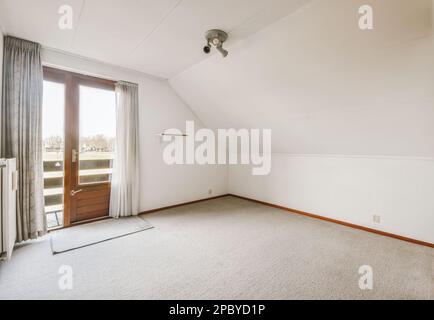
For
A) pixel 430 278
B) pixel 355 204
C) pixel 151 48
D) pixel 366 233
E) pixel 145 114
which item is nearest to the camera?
pixel 430 278

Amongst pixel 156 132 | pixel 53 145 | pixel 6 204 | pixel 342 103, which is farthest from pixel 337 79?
pixel 53 145

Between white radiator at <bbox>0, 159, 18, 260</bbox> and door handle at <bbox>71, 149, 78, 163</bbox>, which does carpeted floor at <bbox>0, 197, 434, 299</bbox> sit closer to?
white radiator at <bbox>0, 159, 18, 260</bbox>

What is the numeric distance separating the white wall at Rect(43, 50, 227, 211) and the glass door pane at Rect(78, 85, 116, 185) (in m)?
0.36

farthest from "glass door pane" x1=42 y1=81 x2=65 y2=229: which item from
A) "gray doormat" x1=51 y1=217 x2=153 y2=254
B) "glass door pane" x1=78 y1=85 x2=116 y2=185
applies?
"gray doormat" x1=51 y1=217 x2=153 y2=254

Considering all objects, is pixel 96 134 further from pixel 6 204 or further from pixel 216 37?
pixel 216 37

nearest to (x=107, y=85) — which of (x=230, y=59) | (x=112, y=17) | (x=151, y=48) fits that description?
(x=151, y=48)

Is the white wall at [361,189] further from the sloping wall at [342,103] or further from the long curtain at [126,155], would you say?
the long curtain at [126,155]

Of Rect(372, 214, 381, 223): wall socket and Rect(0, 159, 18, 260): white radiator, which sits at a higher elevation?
Rect(0, 159, 18, 260): white radiator

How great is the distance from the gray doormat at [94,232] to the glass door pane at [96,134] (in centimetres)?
71

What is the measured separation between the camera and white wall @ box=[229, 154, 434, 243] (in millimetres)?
2752
